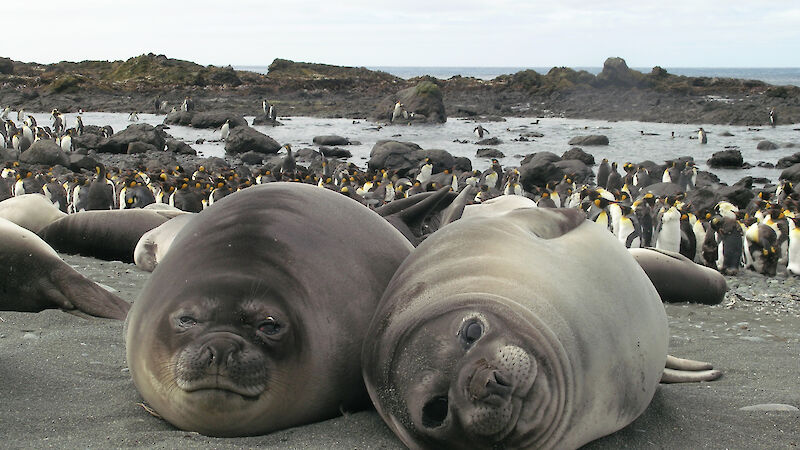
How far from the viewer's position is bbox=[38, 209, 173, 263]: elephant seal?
26.9ft

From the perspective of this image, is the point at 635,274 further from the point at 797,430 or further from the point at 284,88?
the point at 284,88

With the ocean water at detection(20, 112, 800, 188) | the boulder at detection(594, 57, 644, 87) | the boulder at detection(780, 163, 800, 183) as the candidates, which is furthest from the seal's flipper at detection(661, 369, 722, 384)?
the boulder at detection(594, 57, 644, 87)

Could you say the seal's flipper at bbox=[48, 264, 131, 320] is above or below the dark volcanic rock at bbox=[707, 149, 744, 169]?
above

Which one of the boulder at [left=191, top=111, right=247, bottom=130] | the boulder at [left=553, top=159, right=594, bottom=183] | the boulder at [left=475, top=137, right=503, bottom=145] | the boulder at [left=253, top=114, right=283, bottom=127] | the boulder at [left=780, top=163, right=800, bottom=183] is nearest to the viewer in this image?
the boulder at [left=780, top=163, right=800, bottom=183]

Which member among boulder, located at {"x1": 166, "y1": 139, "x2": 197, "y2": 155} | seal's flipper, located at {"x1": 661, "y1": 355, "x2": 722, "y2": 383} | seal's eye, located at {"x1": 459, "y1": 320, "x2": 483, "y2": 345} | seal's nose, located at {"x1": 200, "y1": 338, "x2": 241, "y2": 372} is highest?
seal's eye, located at {"x1": 459, "y1": 320, "x2": 483, "y2": 345}

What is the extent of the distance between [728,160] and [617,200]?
49.3 feet

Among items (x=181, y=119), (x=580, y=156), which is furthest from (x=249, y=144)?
(x=181, y=119)

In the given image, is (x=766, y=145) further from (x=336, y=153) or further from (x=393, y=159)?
(x=336, y=153)

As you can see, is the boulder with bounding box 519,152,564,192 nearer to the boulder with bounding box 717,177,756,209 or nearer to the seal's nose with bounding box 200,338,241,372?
the boulder with bounding box 717,177,756,209

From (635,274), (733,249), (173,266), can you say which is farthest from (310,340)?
(733,249)

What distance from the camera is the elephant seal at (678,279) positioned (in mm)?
7285

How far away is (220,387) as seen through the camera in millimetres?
2693

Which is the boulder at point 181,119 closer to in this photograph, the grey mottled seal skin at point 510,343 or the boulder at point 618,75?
the boulder at point 618,75

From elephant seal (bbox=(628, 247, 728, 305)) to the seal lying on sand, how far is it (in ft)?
13.6
